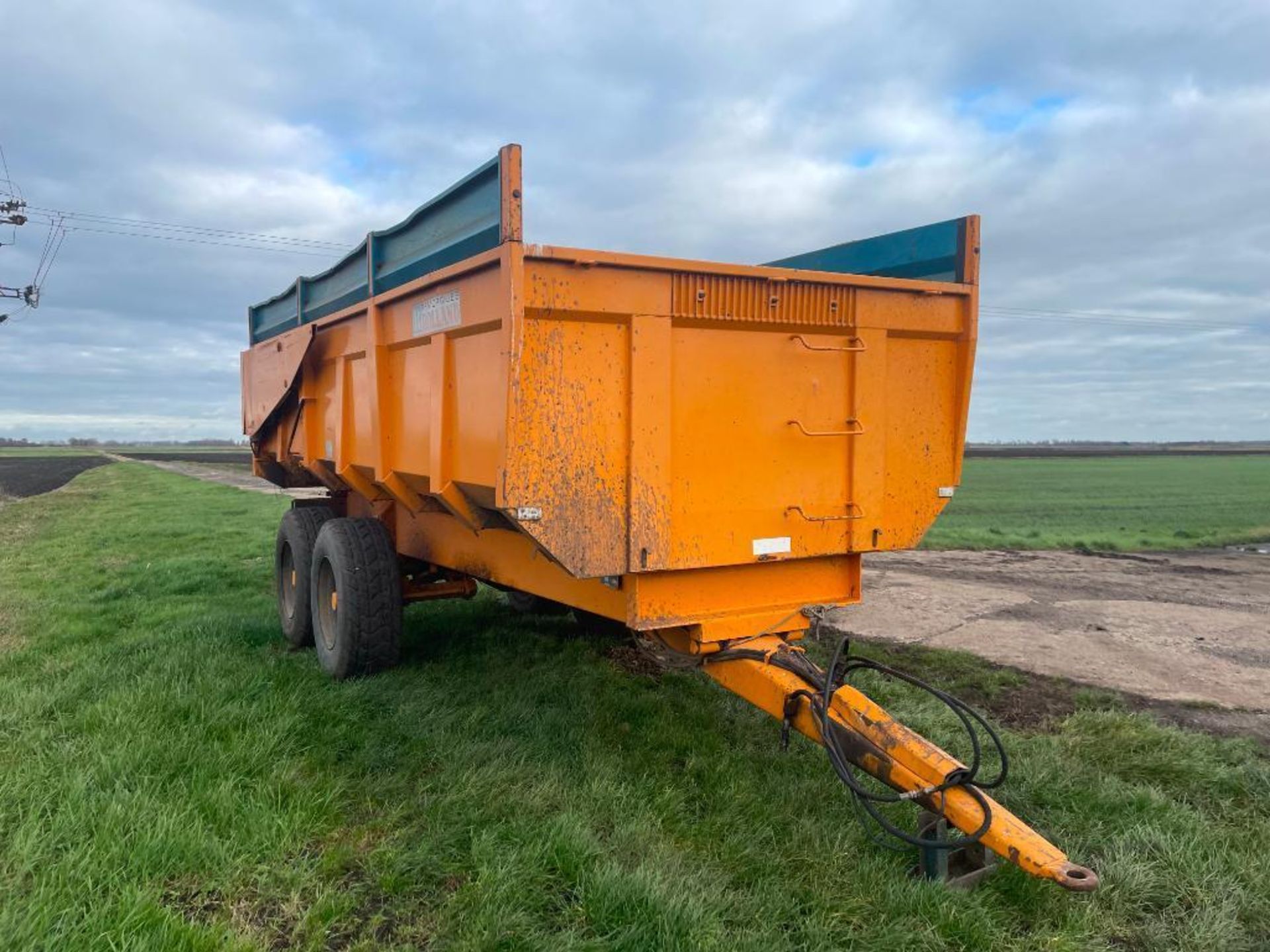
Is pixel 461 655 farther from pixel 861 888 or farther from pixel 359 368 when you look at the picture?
pixel 861 888

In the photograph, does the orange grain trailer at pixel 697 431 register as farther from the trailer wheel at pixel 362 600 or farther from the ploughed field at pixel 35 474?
the ploughed field at pixel 35 474

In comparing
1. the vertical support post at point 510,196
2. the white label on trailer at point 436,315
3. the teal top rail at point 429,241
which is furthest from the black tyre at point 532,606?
the vertical support post at point 510,196

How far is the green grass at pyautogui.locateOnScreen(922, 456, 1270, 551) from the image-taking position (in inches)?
561

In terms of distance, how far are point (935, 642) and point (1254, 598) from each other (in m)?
4.35

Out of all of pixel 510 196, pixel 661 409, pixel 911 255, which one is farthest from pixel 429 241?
pixel 911 255

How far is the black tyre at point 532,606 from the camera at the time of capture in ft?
22.7


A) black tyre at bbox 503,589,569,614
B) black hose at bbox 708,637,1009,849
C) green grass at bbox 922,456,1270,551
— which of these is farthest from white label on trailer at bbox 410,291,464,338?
green grass at bbox 922,456,1270,551

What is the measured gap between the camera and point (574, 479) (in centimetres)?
343

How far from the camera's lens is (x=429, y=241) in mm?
4215

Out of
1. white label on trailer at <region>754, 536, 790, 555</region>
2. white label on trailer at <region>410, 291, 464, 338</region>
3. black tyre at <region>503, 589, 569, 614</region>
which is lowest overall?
black tyre at <region>503, 589, 569, 614</region>

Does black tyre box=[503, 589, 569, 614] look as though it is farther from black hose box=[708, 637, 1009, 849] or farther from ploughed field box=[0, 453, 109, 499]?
ploughed field box=[0, 453, 109, 499]

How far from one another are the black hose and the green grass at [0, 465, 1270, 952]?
0.56 feet

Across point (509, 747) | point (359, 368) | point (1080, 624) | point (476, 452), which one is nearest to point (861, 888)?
point (509, 747)

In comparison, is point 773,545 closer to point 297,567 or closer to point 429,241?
point 429,241
